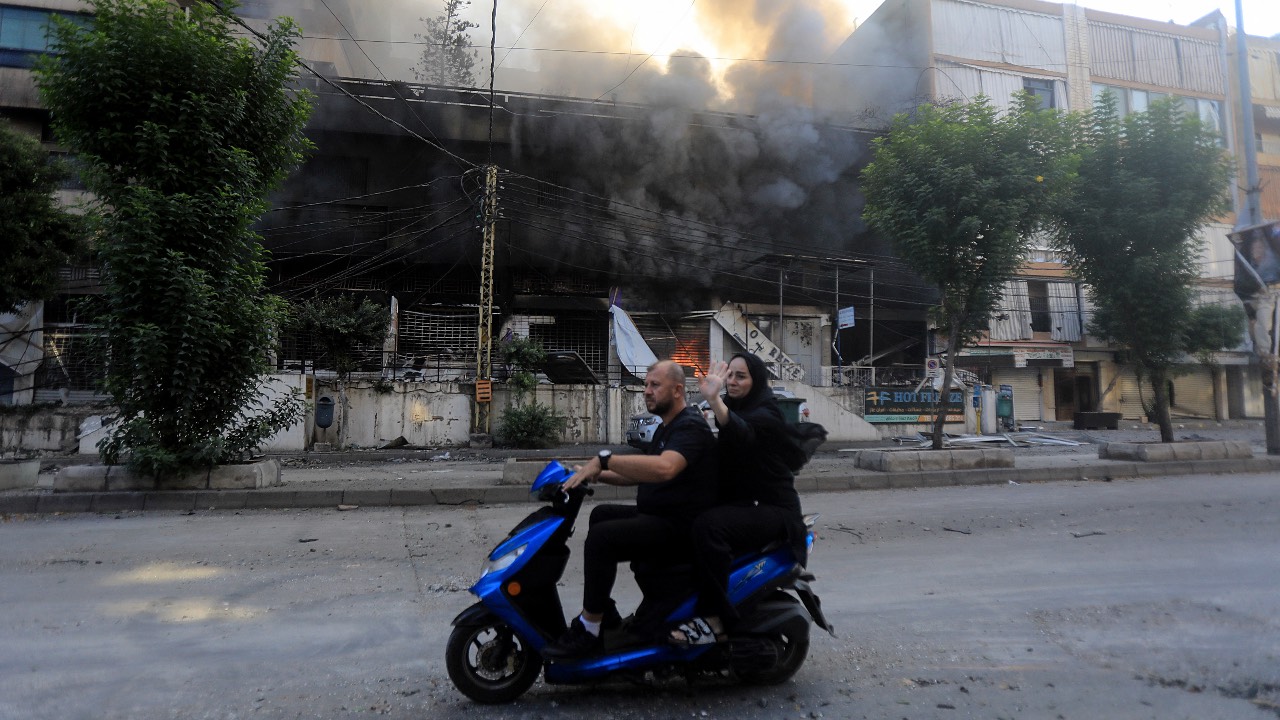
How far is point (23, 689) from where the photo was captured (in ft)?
9.20

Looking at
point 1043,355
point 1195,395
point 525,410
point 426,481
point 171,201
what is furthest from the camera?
point 1195,395

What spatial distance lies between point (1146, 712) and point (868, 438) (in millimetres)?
17540

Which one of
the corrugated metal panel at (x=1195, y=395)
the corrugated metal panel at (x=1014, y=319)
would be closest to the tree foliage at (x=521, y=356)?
the corrugated metal panel at (x=1014, y=319)

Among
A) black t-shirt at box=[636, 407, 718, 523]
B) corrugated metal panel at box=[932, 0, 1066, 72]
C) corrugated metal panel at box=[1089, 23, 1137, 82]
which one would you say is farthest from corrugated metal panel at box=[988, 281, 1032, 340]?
black t-shirt at box=[636, 407, 718, 523]

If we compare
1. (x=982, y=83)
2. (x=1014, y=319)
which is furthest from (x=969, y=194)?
(x=982, y=83)

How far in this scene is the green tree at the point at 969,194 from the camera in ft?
34.4

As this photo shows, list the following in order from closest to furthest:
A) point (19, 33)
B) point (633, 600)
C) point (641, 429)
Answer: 1. point (633, 600)
2. point (641, 429)
3. point (19, 33)

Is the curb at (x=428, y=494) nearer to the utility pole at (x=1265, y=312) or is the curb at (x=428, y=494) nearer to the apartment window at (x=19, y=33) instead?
the utility pole at (x=1265, y=312)

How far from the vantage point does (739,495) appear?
9.02 ft

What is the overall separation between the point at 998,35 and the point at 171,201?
28106 millimetres

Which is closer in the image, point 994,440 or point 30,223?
point 30,223

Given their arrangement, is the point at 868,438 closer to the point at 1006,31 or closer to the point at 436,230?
the point at 436,230

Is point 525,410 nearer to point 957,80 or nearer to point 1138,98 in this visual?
point 957,80

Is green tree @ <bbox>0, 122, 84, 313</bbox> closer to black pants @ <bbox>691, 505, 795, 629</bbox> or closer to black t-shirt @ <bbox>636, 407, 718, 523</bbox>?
black t-shirt @ <bbox>636, 407, 718, 523</bbox>
